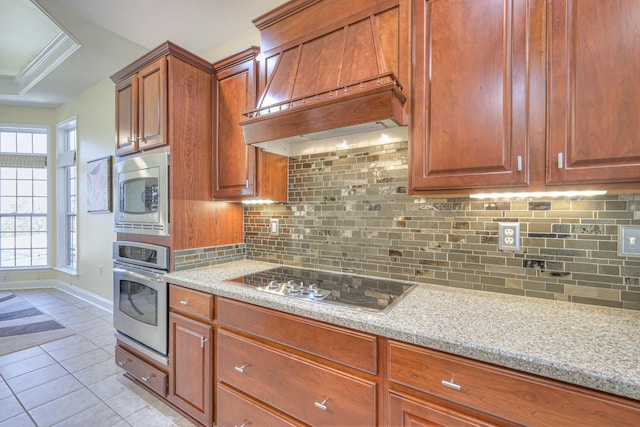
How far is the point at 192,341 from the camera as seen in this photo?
67.7 inches

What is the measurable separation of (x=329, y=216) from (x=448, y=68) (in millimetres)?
1077

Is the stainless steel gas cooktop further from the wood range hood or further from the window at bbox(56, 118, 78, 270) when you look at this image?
the window at bbox(56, 118, 78, 270)

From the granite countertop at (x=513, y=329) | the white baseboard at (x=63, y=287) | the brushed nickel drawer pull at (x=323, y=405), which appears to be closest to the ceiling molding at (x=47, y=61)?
the white baseboard at (x=63, y=287)

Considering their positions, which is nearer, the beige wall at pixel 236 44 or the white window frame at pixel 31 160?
the beige wall at pixel 236 44

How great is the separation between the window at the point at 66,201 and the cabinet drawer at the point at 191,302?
152 inches

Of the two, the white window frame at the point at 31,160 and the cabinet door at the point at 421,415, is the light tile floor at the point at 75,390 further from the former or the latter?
the white window frame at the point at 31,160

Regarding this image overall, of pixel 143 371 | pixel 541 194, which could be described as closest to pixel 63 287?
pixel 143 371

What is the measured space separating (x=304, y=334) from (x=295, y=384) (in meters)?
0.24

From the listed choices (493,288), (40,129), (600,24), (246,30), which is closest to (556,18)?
(600,24)

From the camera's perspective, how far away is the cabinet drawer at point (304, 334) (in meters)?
1.11

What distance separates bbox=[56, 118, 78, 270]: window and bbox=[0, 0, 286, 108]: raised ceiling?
2.57ft

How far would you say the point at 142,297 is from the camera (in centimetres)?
204

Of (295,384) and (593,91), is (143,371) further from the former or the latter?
(593,91)

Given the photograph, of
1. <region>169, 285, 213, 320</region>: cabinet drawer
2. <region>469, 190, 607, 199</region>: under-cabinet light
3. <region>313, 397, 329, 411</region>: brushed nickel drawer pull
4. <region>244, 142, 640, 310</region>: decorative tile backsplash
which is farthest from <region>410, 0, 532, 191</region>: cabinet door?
<region>169, 285, 213, 320</region>: cabinet drawer
